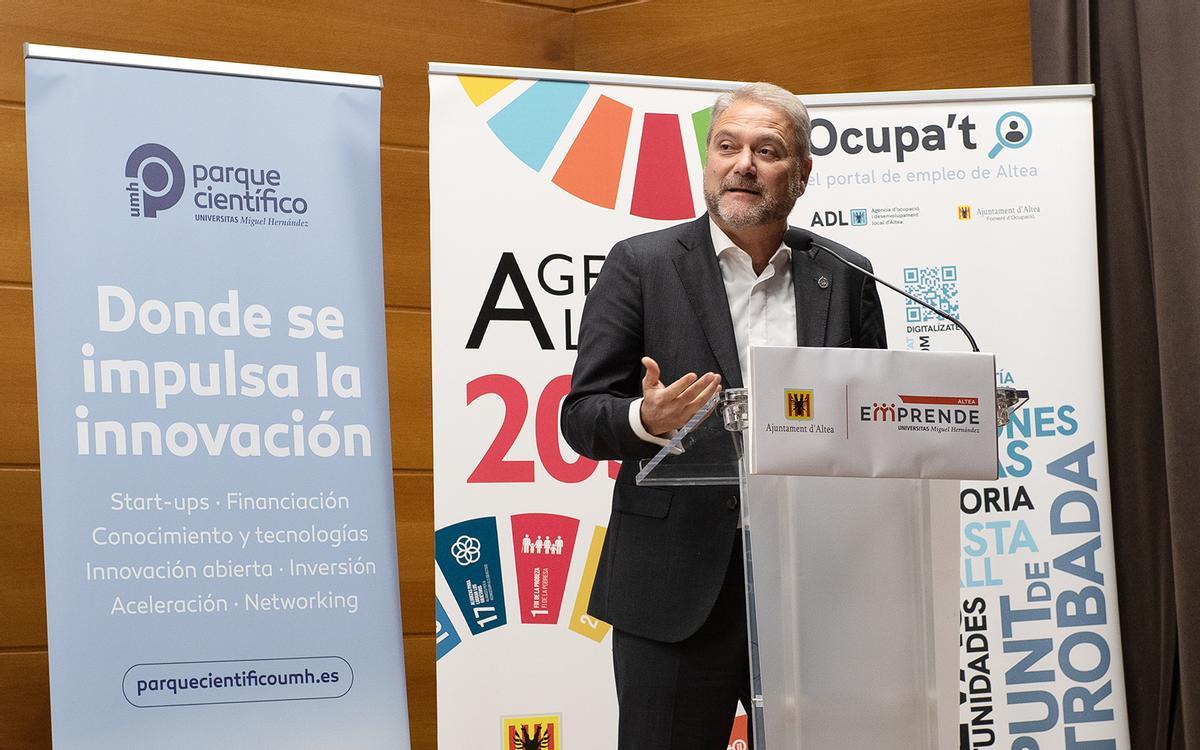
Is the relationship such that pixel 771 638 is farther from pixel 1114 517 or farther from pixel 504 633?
pixel 1114 517

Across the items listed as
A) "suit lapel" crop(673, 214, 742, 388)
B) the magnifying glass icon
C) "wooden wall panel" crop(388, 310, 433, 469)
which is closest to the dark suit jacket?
"suit lapel" crop(673, 214, 742, 388)

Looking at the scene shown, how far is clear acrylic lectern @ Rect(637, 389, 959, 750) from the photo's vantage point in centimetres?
148

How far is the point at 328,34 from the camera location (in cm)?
379

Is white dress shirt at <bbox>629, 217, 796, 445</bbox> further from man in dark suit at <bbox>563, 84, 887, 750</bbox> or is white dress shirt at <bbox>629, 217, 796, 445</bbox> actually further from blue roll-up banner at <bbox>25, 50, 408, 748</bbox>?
blue roll-up banner at <bbox>25, 50, 408, 748</bbox>

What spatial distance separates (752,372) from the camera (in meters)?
1.39

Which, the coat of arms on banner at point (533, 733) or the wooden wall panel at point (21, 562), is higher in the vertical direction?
the wooden wall panel at point (21, 562)

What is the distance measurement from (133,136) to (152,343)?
1.49ft

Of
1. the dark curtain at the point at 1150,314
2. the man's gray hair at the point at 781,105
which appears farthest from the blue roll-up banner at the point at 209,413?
the dark curtain at the point at 1150,314

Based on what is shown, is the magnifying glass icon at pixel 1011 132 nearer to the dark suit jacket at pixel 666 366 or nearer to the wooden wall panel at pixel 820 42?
the wooden wall panel at pixel 820 42

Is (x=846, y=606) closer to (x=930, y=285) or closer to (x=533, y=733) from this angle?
(x=533, y=733)

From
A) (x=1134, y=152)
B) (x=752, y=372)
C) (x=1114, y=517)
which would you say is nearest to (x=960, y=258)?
(x=1134, y=152)

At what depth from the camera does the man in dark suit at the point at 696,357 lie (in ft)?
5.94

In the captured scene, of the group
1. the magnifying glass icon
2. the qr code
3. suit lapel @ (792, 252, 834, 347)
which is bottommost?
suit lapel @ (792, 252, 834, 347)

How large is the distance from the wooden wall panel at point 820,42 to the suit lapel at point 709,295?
208 cm
